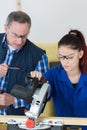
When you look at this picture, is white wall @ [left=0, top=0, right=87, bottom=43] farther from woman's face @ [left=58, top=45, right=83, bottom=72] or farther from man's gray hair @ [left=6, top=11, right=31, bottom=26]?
woman's face @ [left=58, top=45, right=83, bottom=72]

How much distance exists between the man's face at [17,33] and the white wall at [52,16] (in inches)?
35.9

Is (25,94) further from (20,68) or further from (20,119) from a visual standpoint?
(20,68)

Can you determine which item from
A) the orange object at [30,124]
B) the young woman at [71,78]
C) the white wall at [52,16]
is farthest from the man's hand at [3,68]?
the white wall at [52,16]

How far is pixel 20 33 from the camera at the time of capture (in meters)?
1.56

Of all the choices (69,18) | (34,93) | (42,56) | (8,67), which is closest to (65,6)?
(69,18)

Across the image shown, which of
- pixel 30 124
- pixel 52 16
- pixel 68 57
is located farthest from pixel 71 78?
pixel 52 16

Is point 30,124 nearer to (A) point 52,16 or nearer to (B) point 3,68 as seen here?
(B) point 3,68

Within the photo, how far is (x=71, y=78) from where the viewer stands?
1456 mm

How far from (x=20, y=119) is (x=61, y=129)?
0.17 metres

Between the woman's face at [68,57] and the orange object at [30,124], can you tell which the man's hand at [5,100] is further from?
the orange object at [30,124]

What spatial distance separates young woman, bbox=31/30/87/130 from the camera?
137cm

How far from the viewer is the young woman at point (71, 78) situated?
4.51 ft

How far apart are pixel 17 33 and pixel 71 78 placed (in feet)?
1.32

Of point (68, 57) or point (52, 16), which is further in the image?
point (52, 16)
